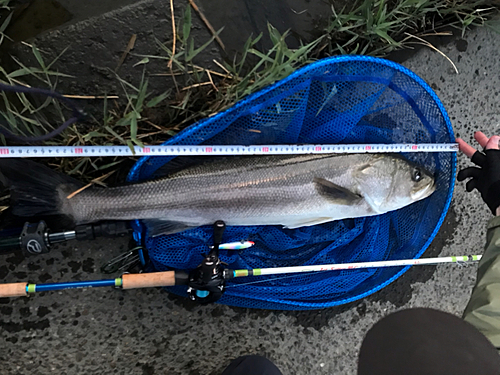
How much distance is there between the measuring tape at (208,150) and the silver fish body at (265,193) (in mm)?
42

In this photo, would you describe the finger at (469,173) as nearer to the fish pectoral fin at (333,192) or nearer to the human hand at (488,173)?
the human hand at (488,173)

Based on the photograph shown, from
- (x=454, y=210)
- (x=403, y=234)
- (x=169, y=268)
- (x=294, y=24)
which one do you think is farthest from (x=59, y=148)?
(x=454, y=210)

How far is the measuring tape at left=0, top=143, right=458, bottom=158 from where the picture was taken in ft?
6.12

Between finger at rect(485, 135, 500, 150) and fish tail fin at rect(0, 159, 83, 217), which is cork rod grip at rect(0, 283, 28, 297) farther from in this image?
finger at rect(485, 135, 500, 150)

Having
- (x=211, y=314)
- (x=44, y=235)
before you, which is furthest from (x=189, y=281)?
(x=44, y=235)

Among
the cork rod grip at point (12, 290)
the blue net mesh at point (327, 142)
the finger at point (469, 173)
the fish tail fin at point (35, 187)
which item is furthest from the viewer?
the finger at point (469, 173)

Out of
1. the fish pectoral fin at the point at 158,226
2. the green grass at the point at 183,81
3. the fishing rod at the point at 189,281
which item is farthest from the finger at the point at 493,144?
the fish pectoral fin at the point at 158,226

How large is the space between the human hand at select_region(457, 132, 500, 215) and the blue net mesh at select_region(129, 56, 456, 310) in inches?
4.3

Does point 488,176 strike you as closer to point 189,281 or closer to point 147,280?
point 189,281

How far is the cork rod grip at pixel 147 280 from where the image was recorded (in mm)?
1843

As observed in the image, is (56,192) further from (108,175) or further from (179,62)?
(179,62)

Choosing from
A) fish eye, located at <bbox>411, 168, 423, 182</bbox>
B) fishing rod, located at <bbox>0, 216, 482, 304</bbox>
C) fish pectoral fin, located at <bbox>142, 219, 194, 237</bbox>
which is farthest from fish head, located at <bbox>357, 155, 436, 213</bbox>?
fish pectoral fin, located at <bbox>142, 219, 194, 237</bbox>

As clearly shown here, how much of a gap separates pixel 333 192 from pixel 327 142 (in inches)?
12.2

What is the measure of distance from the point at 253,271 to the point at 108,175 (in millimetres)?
994
